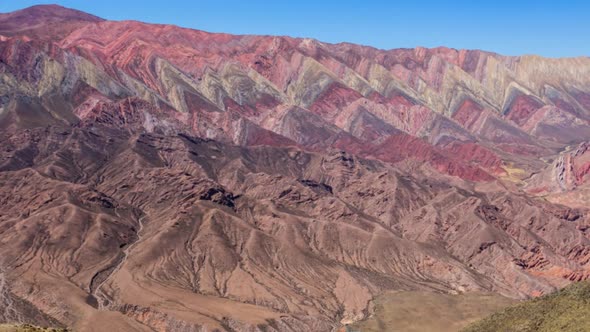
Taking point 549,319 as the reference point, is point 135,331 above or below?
below

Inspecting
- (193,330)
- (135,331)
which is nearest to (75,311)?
(135,331)

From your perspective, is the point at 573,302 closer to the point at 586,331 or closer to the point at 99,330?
the point at 586,331

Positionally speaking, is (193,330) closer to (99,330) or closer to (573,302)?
(99,330)

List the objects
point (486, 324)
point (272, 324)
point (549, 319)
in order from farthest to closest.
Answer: point (272, 324)
point (486, 324)
point (549, 319)

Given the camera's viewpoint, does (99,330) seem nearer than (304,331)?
Yes

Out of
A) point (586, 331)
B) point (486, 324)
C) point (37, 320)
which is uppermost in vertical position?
point (586, 331)

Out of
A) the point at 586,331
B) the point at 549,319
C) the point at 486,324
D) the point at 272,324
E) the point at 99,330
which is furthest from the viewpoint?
the point at 272,324
